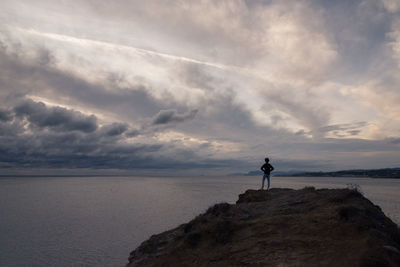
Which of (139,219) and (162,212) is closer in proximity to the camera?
(139,219)

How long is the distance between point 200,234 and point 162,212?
3317 cm

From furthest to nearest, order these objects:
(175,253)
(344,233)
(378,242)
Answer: (175,253), (344,233), (378,242)

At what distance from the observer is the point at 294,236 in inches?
519

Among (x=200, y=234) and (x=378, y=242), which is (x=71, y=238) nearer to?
(x=200, y=234)

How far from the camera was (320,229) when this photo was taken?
42.9 feet

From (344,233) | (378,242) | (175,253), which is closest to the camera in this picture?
(378,242)

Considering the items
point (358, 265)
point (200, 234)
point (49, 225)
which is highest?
point (358, 265)

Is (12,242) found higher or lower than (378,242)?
lower

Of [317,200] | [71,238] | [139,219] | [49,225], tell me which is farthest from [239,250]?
[49,225]

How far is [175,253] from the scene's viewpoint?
16.8 m

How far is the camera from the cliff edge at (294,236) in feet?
35.3

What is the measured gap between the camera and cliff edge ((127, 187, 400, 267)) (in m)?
10.8

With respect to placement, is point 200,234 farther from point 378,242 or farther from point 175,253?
point 378,242

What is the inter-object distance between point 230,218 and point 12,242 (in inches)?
1052
